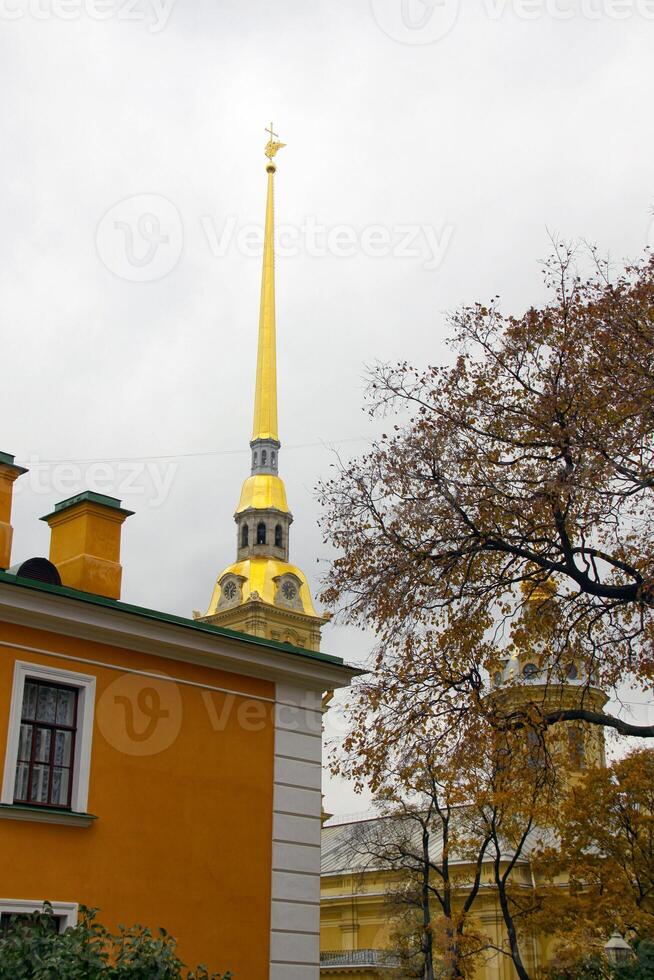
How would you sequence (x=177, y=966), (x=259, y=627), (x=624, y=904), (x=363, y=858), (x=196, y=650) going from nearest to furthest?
(x=177, y=966) < (x=196, y=650) < (x=624, y=904) < (x=363, y=858) < (x=259, y=627)

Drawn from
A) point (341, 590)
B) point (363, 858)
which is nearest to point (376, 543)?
point (341, 590)

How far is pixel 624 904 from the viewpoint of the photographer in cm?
3938

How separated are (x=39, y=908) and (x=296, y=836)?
4.80 metres

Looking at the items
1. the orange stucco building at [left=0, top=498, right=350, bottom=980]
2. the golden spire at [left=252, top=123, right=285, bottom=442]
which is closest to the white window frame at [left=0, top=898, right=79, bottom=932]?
the orange stucco building at [left=0, top=498, right=350, bottom=980]

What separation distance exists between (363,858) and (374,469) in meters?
47.9

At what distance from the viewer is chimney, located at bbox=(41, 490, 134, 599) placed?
18859mm

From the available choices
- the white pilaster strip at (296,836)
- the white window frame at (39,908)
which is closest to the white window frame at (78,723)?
the white window frame at (39,908)

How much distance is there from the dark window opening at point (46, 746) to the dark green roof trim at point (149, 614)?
131 cm

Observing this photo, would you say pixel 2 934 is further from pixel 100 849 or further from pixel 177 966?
pixel 100 849

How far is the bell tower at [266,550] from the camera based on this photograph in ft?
309

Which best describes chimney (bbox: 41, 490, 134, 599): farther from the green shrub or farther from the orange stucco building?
the green shrub

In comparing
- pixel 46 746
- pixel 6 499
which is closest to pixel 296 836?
pixel 46 746

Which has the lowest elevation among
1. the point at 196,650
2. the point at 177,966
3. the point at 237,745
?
the point at 177,966

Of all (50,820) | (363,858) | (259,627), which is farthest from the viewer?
(259,627)
